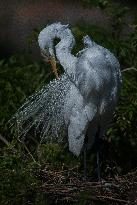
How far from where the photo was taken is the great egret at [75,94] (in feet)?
23.7

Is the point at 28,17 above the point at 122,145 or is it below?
above

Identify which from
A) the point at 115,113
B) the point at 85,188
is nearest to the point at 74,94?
the point at 85,188

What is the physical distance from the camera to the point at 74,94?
740cm

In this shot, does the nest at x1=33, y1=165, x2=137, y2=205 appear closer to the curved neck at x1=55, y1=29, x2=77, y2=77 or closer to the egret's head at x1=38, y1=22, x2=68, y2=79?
the curved neck at x1=55, y1=29, x2=77, y2=77

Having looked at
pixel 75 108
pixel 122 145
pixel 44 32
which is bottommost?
pixel 122 145

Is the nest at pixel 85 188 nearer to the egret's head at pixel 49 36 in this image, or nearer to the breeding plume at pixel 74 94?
the breeding plume at pixel 74 94

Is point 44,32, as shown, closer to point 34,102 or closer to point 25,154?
point 34,102

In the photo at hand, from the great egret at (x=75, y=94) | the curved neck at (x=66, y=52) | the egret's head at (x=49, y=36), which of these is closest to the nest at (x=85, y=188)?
the great egret at (x=75, y=94)

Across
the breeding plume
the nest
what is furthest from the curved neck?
the nest

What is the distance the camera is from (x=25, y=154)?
26.5ft

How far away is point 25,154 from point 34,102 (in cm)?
56

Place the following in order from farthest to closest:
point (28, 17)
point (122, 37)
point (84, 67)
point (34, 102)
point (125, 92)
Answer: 1. point (28, 17)
2. point (122, 37)
3. point (125, 92)
4. point (34, 102)
5. point (84, 67)

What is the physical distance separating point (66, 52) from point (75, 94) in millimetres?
306

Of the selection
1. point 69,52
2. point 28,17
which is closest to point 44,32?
point 69,52
